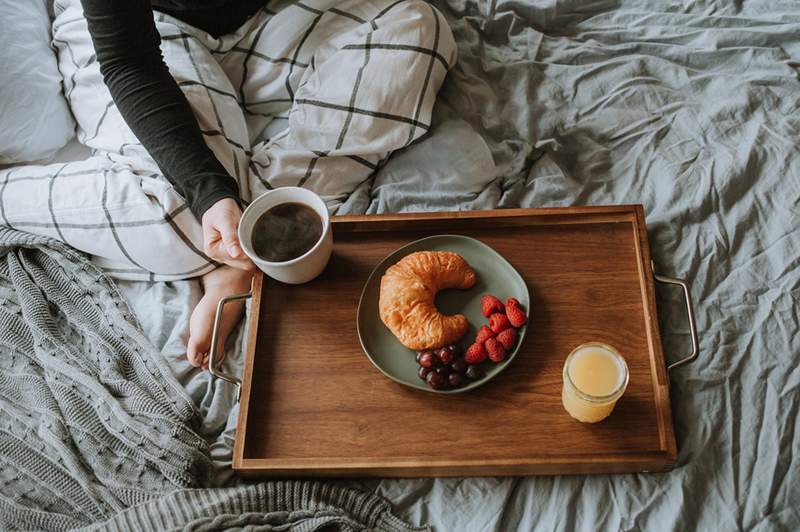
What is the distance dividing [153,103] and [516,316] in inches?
26.5

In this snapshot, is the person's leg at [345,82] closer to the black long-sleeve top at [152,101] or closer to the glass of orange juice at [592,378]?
the black long-sleeve top at [152,101]

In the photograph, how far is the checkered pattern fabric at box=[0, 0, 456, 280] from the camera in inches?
44.2

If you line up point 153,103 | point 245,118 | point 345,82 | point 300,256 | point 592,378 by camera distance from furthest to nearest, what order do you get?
point 245,118 < point 345,82 < point 153,103 < point 300,256 < point 592,378

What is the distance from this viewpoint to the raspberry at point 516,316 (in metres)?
0.91

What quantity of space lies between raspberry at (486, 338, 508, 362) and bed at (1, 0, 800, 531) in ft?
0.61

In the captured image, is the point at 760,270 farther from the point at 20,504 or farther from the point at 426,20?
the point at 20,504

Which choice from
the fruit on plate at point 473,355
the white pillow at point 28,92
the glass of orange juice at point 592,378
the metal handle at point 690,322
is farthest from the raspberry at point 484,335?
the white pillow at point 28,92

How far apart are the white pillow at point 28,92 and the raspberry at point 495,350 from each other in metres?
0.90

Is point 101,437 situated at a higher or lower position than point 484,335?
lower

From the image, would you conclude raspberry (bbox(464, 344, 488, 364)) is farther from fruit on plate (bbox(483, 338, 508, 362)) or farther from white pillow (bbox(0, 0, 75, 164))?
white pillow (bbox(0, 0, 75, 164))

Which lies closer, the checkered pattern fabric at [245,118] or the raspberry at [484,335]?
the raspberry at [484,335]

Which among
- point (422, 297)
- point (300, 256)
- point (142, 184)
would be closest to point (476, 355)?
point (422, 297)

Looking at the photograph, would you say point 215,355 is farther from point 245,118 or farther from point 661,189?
point 661,189

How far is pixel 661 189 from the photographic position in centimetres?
114
